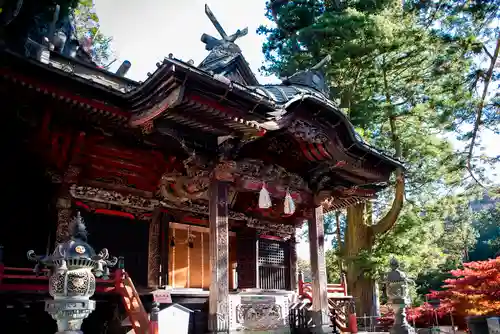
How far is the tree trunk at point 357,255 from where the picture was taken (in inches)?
731

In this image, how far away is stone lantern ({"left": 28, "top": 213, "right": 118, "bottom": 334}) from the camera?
17.3 feet

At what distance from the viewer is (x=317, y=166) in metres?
10.9

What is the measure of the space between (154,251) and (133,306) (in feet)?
7.82

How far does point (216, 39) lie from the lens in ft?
41.1

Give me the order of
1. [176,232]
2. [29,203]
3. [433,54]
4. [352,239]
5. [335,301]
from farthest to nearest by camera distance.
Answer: [352,239] < [433,54] < [335,301] < [176,232] < [29,203]

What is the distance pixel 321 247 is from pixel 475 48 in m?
8.31

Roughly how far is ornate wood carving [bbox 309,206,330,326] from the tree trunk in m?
8.08

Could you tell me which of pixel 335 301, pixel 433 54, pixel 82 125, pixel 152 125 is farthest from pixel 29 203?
pixel 433 54

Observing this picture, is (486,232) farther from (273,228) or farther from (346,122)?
(346,122)

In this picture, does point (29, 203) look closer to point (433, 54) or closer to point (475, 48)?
point (475, 48)

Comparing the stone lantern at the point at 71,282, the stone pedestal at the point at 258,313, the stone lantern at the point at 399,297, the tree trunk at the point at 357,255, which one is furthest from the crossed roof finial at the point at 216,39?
the tree trunk at the point at 357,255

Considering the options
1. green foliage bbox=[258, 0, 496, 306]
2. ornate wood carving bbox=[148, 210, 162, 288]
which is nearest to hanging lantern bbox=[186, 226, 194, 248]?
ornate wood carving bbox=[148, 210, 162, 288]

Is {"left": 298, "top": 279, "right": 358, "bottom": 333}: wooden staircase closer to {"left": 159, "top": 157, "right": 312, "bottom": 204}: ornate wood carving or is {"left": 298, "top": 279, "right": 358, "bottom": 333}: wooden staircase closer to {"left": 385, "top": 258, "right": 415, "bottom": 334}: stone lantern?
{"left": 385, "top": 258, "right": 415, "bottom": 334}: stone lantern

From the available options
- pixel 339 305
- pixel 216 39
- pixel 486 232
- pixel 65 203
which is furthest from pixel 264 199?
pixel 486 232
